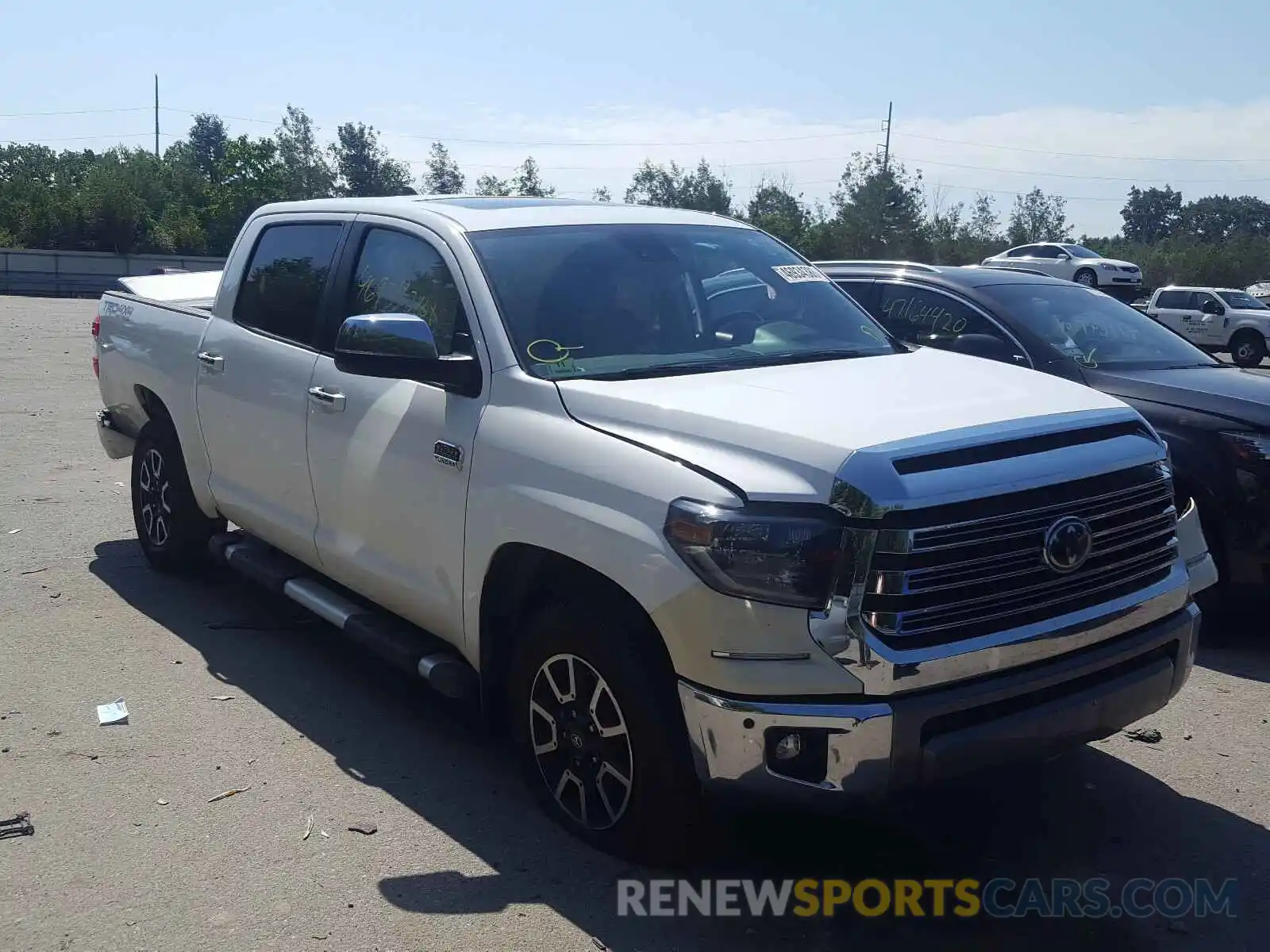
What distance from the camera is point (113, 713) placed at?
4914 mm

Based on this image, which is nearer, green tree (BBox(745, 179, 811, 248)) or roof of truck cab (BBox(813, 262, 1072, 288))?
roof of truck cab (BBox(813, 262, 1072, 288))

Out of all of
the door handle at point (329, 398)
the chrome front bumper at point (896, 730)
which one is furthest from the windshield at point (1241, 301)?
the chrome front bumper at point (896, 730)

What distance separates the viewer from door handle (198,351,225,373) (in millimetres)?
5730

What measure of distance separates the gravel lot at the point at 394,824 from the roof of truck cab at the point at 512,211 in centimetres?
201

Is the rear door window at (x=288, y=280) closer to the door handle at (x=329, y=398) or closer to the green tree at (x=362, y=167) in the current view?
the door handle at (x=329, y=398)

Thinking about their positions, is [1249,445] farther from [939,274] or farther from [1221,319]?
[1221,319]

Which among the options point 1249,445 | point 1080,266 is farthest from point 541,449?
point 1080,266

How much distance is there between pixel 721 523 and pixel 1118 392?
152 inches

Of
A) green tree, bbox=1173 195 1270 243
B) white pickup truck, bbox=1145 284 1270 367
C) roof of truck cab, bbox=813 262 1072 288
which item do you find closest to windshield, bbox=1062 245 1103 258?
white pickup truck, bbox=1145 284 1270 367

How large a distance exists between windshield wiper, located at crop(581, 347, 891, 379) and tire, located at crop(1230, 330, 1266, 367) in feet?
86.9

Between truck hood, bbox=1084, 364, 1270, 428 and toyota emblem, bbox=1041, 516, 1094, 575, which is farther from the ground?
truck hood, bbox=1084, 364, 1270, 428

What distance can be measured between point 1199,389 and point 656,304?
324 cm

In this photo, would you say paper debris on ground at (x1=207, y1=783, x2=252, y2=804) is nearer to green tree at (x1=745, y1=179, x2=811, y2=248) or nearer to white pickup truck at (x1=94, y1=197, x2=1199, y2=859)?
white pickup truck at (x1=94, y1=197, x2=1199, y2=859)

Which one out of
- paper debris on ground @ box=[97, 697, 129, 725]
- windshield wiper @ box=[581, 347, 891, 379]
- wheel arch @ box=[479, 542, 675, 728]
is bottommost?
paper debris on ground @ box=[97, 697, 129, 725]
